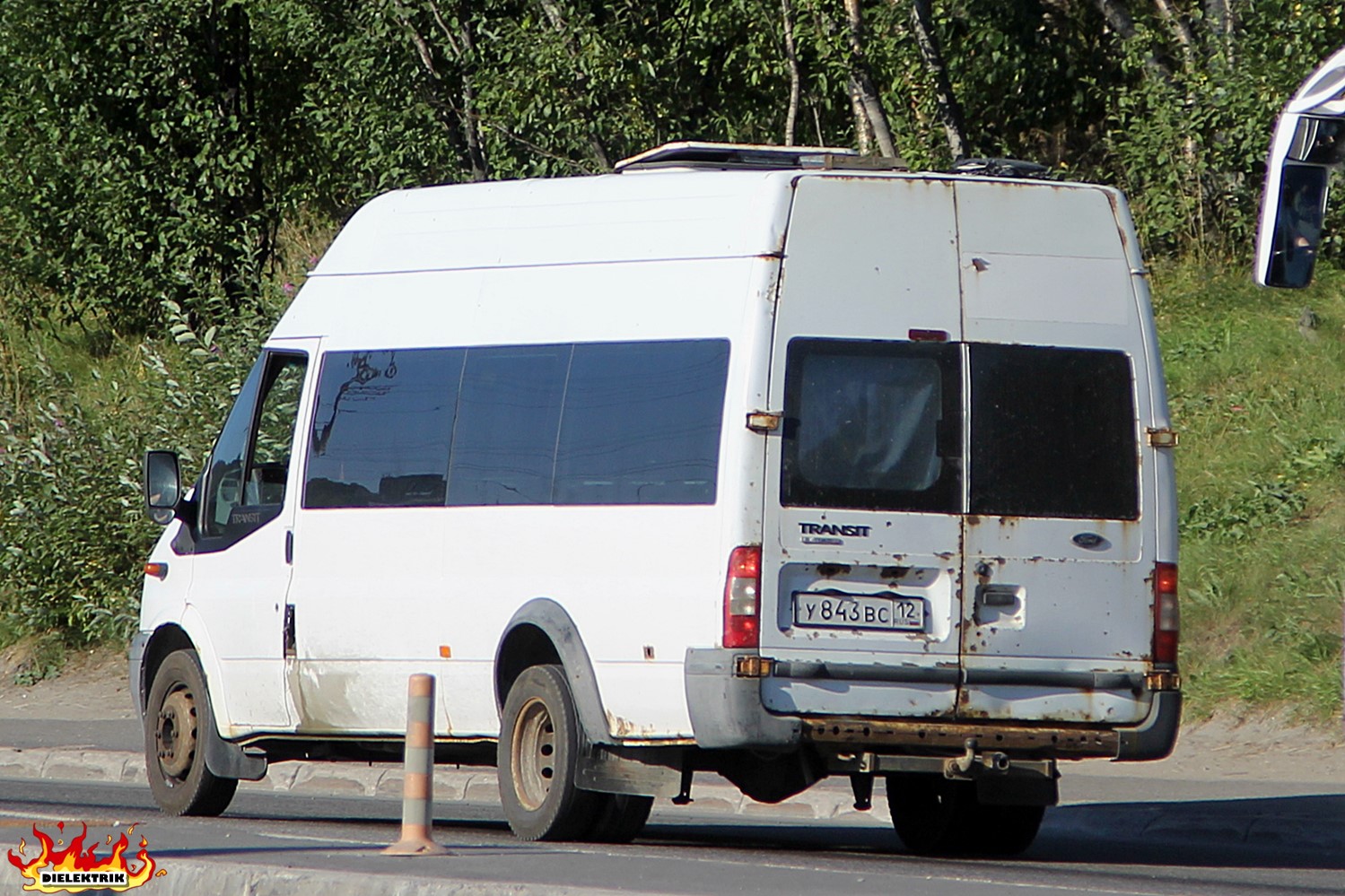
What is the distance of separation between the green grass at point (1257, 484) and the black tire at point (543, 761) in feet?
19.3

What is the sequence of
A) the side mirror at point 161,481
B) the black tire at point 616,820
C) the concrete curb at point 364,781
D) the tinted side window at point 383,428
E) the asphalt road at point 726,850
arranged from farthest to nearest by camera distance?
the concrete curb at point 364,781 < the side mirror at point 161,481 < the tinted side window at point 383,428 < the black tire at point 616,820 < the asphalt road at point 726,850

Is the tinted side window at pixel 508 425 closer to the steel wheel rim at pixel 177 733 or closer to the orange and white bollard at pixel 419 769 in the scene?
the orange and white bollard at pixel 419 769

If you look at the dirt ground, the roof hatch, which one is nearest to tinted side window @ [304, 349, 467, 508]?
the roof hatch

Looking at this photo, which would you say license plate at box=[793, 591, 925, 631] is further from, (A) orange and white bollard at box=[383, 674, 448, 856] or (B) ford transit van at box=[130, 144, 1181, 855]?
(A) orange and white bollard at box=[383, 674, 448, 856]

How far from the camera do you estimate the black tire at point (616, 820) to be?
30.1ft

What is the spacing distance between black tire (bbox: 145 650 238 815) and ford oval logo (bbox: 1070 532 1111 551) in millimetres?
4516

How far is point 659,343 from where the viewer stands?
28.9 feet

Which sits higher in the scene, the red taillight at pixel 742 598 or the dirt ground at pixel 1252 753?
the red taillight at pixel 742 598

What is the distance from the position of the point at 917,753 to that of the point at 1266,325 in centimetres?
1091

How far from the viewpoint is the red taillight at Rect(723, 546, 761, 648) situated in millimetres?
8203

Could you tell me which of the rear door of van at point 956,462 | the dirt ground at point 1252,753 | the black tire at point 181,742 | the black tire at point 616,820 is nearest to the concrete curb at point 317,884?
the rear door of van at point 956,462

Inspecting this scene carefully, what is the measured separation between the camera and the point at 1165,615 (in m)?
8.69

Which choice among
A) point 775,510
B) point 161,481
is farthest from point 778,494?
point 161,481

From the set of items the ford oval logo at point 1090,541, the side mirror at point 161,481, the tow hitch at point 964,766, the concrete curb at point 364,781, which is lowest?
the concrete curb at point 364,781
